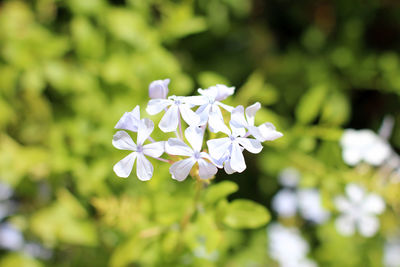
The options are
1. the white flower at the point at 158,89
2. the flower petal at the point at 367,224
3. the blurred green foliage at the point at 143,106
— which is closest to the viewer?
the white flower at the point at 158,89

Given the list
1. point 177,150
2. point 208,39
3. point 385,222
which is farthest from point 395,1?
point 177,150

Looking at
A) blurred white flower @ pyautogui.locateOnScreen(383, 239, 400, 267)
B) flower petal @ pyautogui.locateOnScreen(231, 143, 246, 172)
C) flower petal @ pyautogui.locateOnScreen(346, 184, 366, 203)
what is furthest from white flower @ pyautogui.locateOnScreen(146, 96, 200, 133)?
blurred white flower @ pyautogui.locateOnScreen(383, 239, 400, 267)

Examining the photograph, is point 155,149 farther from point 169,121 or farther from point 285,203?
point 285,203

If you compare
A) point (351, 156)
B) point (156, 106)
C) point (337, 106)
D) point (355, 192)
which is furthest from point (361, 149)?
point (156, 106)

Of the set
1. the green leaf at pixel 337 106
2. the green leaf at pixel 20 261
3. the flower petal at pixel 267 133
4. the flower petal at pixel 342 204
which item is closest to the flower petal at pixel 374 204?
the flower petal at pixel 342 204

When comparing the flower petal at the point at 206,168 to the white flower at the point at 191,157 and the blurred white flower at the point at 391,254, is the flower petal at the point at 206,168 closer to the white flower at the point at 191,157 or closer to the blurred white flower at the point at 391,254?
the white flower at the point at 191,157

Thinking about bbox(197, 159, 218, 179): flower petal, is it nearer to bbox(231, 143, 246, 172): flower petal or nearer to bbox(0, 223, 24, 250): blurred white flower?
bbox(231, 143, 246, 172): flower petal
